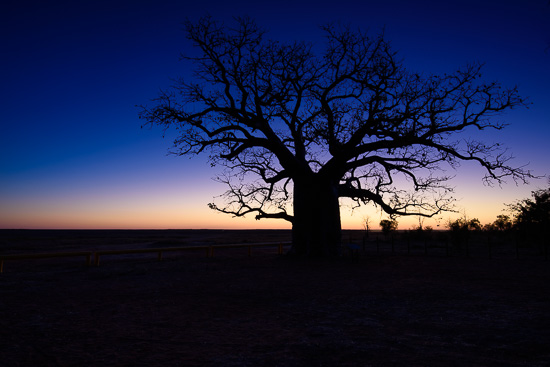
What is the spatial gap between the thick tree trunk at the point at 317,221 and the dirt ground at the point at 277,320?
536 centimetres

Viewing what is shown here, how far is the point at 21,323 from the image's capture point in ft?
20.6

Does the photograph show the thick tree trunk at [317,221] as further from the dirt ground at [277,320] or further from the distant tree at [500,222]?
the distant tree at [500,222]

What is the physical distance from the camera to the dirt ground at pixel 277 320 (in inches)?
180

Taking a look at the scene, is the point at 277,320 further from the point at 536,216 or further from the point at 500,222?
the point at 500,222

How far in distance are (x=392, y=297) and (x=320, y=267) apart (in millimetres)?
6023

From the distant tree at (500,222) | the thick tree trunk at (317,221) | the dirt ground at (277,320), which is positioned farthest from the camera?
the distant tree at (500,222)

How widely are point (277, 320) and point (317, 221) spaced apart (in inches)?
441

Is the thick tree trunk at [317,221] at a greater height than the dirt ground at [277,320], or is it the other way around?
the thick tree trunk at [317,221]

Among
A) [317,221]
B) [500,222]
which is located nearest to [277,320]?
[317,221]

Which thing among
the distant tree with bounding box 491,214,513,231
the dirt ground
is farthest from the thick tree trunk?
the distant tree with bounding box 491,214,513,231

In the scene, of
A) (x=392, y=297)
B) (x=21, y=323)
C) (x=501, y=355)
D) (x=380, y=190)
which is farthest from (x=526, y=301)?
(x=380, y=190)

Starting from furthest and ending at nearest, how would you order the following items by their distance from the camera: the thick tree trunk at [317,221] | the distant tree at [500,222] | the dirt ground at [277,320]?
the distant tree at [500,222] < the thick tree trunk at [317,221] < the dirt ground at [277,320]

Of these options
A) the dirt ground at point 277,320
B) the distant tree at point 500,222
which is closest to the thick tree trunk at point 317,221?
the dirt ground at point 277,320

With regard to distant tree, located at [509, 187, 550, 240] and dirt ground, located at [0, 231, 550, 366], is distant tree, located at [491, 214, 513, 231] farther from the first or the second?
dirt ground, located at [0, 231, 550, 366]
